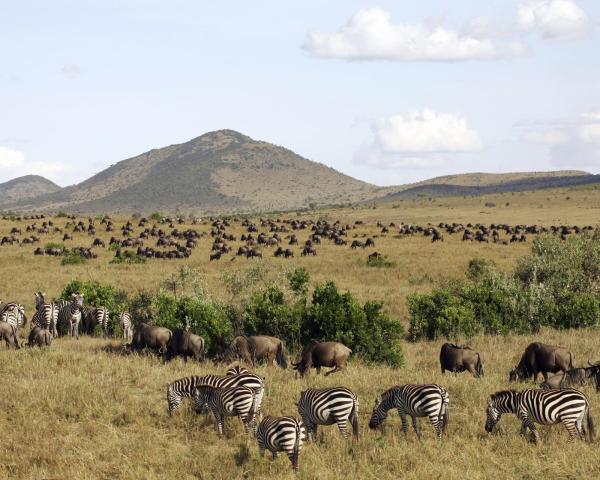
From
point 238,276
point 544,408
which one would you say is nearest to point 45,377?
point 544,408

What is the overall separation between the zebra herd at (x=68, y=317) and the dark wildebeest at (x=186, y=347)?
5801mm

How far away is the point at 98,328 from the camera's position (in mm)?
26984

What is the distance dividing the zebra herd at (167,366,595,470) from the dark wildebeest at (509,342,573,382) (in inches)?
186

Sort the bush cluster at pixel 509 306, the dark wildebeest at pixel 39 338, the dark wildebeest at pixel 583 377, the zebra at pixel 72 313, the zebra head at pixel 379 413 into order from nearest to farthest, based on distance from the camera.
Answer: the zebra head at pixel 379 413, the dark wildebeest at pixel 583 377, the dark wildebeest at pixel 39 338, the zebra at pixel 72 313, the bush cluster at pixel 509 306

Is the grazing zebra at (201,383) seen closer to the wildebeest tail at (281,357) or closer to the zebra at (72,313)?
the wildebeest tail at (281,357)

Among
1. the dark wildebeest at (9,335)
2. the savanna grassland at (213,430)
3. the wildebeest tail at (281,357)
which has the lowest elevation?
the savanna grassland at (213,430)

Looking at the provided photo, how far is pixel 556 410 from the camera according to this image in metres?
12.8

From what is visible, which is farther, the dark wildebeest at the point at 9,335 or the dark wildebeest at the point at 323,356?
the dark wildebeest at the point at 9,335

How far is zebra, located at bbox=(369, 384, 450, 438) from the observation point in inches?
513

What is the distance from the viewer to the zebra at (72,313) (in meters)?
26.0

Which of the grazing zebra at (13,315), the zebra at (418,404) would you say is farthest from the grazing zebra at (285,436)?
the grazing zebra at (13,315)

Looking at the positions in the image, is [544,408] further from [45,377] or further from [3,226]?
[3,226]

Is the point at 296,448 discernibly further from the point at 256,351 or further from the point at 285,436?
the point at 256,351

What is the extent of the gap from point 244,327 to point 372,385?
29.5 ft
